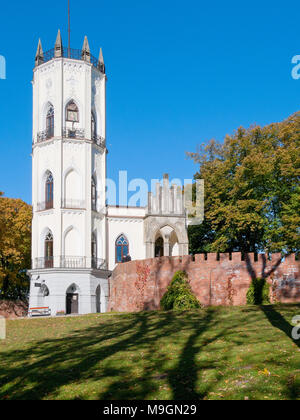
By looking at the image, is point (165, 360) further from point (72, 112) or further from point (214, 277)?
point (72, 112)

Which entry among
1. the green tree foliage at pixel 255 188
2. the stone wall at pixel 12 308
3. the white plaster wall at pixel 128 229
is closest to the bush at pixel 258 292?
the green tree foliage at pixel 255 188

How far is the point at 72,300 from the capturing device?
37219 mm

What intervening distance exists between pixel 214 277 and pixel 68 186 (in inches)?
609

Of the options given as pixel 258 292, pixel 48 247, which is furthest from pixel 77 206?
pixel 258 292

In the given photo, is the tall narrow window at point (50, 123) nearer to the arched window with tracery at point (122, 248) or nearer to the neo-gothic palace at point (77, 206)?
the neo-gothic palace at point (77, 206)

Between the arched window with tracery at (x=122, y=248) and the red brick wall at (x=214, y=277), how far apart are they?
24.2ft

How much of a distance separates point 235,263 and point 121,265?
33.0ft

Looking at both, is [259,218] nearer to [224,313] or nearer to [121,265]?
[121,265]

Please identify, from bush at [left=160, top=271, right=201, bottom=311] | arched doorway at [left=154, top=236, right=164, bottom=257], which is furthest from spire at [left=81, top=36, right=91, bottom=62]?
bush at [left=160, top=271, right=201, bottom=311]

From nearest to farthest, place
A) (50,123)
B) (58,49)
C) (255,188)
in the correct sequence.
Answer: (255,188), (58,49), (50,123)

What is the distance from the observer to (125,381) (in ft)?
39.9

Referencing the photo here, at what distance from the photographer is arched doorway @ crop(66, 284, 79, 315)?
3716 centimetres

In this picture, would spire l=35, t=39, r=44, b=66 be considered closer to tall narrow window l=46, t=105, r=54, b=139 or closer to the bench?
tall narrow window l=46, t=105, r=54, b=139

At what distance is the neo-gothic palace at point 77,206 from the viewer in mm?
37312
